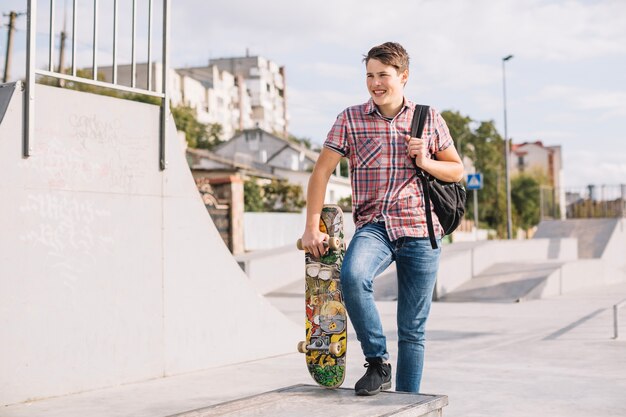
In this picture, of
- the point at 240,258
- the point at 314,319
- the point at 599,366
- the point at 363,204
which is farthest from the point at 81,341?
the point at 240,258

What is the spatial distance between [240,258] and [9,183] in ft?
35.5

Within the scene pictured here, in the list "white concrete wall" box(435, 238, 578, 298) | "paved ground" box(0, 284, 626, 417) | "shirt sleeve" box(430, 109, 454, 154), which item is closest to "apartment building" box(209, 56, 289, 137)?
"white concrete wall" box(435, 238, 578, 298)

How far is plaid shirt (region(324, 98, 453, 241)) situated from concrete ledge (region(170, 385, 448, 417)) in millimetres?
738

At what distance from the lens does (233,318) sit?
22.3 feet

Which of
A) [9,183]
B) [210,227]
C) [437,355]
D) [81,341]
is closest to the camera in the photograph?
[9,183]

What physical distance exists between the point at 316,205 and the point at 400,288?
23.1 inches

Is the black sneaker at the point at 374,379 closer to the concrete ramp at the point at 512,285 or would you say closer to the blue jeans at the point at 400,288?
the blue jeans at the point at 400,288

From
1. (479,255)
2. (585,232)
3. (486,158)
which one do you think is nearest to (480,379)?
(479,255)

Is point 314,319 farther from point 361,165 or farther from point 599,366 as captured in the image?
point 599,366

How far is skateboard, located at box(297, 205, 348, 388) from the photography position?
388 cm

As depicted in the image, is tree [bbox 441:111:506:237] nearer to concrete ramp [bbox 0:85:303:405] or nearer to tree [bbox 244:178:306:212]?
tree [bbox 244:178:306:212]

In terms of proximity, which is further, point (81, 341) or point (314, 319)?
point (81, 341)

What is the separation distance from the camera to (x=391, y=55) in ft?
12.3

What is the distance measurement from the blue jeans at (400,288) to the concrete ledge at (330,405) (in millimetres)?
210
